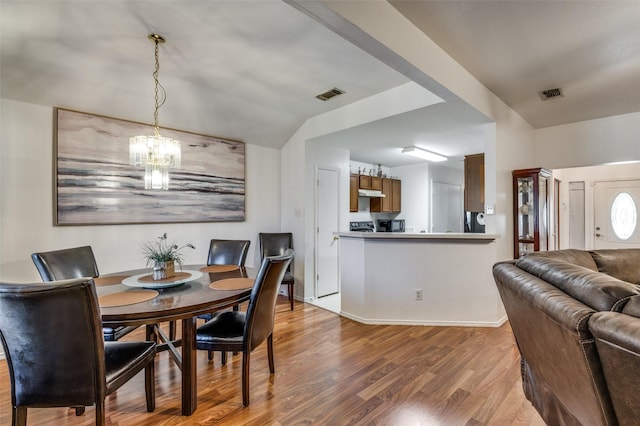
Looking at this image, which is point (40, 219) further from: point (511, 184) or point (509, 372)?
point (511, 184)

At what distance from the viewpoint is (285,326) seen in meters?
3.25

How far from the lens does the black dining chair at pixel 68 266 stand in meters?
2.05

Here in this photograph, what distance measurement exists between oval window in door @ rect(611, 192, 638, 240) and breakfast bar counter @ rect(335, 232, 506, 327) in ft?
12.4

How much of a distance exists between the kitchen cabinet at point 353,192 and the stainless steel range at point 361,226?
37cm

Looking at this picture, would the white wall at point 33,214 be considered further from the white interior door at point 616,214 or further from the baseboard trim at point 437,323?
the white interior door at point 616,214

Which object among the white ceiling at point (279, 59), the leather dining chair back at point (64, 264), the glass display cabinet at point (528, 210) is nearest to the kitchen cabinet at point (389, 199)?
the white ceiling at point (279, 59)

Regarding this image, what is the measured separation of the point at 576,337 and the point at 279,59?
2.72m

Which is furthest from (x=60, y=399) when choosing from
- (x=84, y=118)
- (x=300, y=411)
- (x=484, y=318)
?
(x=484, y=318)

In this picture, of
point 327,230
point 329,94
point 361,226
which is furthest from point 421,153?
point 329,94

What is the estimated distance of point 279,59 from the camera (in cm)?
265

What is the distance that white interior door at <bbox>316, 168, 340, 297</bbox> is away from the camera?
4340 mm

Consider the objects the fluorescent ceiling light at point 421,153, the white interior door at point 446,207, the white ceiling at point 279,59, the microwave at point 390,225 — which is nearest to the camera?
the white ceiling at point 279,59

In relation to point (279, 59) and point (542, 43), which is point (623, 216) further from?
point (279, 59)

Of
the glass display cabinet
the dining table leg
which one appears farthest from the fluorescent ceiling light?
the dining table leg
